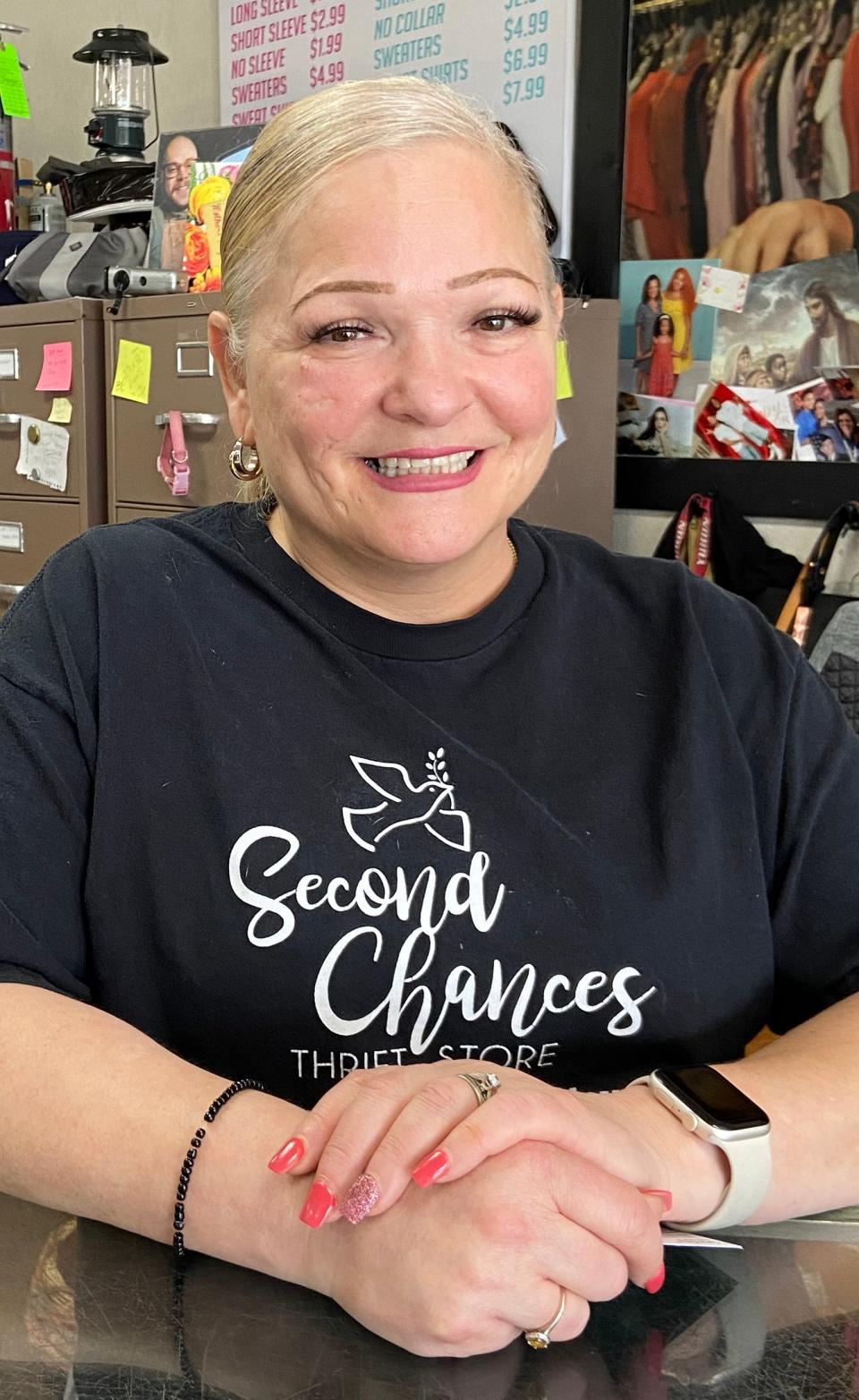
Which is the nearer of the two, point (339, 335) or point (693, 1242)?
point (693, 1242)

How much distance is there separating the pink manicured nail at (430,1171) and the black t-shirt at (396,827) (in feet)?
1.00

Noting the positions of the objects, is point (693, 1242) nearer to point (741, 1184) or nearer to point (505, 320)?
point (741, 1184)

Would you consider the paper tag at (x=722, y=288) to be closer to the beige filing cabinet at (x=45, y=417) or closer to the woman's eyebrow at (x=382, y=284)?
the beige filing cabinet at (x=45, y=417)

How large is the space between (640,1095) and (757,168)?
2071mm

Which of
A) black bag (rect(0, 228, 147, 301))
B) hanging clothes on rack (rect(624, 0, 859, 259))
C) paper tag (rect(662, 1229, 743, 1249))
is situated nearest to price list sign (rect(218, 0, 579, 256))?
hanging clothes on rack (rect(624, 0, 859, 259))

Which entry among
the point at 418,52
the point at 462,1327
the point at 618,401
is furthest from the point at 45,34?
the point at 462,1327

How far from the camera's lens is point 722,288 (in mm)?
2555

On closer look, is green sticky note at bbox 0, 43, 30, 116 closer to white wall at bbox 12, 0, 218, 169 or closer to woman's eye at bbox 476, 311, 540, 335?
white wall at bbox 12, 0, 218, 169

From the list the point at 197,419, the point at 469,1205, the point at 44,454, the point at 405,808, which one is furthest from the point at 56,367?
the point at 469,1205

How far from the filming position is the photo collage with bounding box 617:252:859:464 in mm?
2404

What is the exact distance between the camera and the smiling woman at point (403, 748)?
0.96m

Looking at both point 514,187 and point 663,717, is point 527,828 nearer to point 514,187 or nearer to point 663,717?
point 663,717

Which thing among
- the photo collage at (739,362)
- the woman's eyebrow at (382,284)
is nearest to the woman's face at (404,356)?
the woman's eyebrow at (382,284)

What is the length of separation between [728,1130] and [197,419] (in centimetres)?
213
